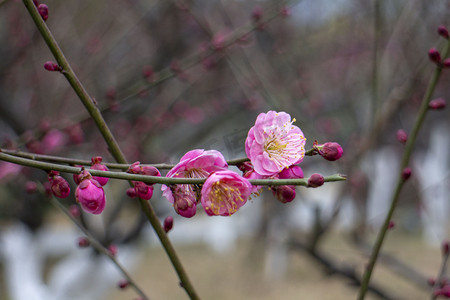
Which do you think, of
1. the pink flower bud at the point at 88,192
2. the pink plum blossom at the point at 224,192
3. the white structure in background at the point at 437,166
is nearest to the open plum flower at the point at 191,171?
the pink plum blossom at the point at 224,192

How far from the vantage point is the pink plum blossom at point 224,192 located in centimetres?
83

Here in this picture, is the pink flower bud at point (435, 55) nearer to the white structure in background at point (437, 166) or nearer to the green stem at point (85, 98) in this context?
the green stem at point (85, 98)

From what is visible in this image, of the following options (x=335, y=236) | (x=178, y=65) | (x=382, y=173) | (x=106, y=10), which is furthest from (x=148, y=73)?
(x=335, y=236)

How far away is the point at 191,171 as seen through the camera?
93 centimetres

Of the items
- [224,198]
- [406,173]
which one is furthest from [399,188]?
[224,198]

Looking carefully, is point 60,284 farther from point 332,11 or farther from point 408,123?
point 408,123

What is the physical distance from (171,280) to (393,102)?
5993mm

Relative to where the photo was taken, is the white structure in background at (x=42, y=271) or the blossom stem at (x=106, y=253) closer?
the blossom stem at (x=106, y=253)

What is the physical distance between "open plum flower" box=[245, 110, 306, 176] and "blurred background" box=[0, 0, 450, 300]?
930mm

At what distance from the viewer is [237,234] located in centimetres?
936

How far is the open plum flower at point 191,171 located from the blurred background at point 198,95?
91 cm

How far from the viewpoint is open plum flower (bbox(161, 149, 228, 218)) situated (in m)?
0.88

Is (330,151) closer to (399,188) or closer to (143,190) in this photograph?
(143,190)

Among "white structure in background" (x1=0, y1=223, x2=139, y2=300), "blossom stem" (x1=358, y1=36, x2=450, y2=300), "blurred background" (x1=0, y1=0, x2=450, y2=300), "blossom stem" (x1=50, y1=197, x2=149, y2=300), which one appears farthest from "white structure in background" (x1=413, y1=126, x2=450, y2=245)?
"blossom stem" (x1=50, y1=197, x2=149, y2=300)
